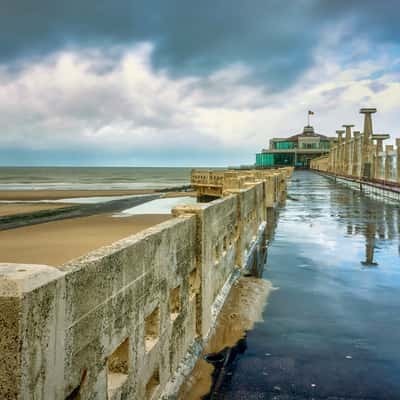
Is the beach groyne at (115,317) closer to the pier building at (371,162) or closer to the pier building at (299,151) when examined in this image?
the pier building at (371,162)

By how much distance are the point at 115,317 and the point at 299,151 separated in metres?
131

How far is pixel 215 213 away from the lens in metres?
7.21

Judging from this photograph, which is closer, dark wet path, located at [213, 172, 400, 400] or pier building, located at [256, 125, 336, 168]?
dark wet path, located at [213, 172, 400, 400]

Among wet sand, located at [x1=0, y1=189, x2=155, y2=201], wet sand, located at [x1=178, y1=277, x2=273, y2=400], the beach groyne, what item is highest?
the beach groyne

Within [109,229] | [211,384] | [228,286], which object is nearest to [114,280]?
[211,384]

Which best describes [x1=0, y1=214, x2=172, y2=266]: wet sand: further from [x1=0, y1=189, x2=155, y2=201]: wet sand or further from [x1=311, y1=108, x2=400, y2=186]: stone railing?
[x1=0, y1=189, x2=155, y2=201]: wet sand

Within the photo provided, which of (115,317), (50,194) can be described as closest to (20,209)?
(50,194)

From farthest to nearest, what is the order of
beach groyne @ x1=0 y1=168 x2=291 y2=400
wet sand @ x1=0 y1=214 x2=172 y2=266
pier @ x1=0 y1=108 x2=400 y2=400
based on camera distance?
wet sand @ x1=0 y1=214 x2=172 y2=266 < pier @ x1=0 y1=108 x2=400 y2=400 < beach groyne @ x1=0 y1=168 x2=291 y2=400

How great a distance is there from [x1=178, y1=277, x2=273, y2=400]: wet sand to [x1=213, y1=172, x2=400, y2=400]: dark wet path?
19 centimetres

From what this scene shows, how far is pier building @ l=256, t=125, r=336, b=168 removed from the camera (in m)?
130

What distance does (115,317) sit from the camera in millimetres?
3426

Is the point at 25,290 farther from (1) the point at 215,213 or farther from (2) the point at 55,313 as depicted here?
(1) the point at 215,213

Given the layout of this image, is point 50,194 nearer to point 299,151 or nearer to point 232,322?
point 232,322

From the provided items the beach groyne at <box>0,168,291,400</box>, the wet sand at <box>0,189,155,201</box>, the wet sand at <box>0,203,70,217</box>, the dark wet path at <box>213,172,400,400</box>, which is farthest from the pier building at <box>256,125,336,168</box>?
the beach groyne at <box>0,168,291,400</box>
